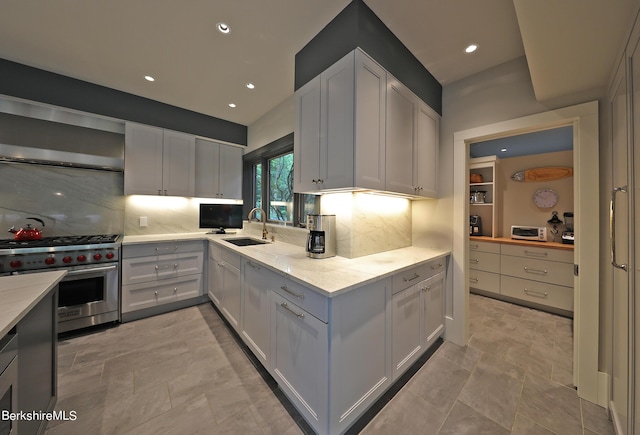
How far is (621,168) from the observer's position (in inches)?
48.5

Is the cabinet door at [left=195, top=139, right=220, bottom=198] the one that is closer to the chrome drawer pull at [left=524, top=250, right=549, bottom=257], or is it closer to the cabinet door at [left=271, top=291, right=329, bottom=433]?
the cabinet door at [left=271, top=291, right=329, bottom=433]

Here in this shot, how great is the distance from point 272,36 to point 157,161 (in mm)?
2331

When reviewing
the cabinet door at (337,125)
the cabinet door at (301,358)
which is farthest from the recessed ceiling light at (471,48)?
the cabinet door at (301,358)

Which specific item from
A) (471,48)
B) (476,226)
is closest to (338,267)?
(471,48)

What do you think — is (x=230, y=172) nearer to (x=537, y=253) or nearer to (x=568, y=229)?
(x=537, y=253)

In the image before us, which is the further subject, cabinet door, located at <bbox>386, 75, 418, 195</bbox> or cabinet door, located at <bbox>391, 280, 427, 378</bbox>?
cabinet door, located at <bbox>386, 75, 418, 195</bbox>

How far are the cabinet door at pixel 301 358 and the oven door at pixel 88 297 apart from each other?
2.19m

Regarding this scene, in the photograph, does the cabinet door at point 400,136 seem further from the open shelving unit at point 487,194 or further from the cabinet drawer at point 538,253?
the open shelving unit at point 487,194

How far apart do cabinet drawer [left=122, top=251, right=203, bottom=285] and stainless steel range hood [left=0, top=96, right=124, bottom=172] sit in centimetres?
129

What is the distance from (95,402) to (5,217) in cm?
249

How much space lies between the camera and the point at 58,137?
2.61m

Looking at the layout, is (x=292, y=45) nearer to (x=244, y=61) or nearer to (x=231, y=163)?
(x=244, y=61)

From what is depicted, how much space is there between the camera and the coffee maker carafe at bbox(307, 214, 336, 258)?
1.88 m

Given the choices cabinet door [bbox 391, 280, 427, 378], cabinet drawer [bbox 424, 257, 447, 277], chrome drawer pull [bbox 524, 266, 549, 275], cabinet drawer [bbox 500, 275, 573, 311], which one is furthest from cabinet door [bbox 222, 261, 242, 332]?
chrome drawer pull [bbox 524, 266, 549, 275]
